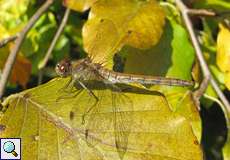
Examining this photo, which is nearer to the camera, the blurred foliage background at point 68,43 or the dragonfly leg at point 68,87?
the dragonfly leg at point 68,87

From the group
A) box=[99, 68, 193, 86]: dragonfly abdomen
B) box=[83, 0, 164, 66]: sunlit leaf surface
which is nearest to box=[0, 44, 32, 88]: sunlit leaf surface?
box=[83, 0, 164, 66]: sunlit leaf surface

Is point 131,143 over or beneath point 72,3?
beneath

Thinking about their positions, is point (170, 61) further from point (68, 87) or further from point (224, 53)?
point (68, 87)

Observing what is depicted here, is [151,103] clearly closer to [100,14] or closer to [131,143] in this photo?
[131,143]

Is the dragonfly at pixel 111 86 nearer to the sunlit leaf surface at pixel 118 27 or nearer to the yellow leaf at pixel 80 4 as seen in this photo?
the sunlit leaf surface at pixel 118 27

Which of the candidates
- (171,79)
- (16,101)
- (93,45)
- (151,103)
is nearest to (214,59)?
(171,79)

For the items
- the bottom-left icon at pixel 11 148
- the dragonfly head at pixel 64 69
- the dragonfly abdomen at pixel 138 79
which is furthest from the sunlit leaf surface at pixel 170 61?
the bottom-left icon at pixel 11 148
